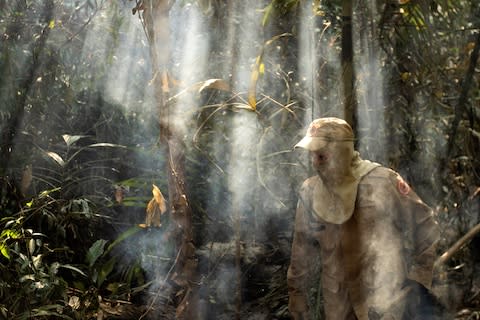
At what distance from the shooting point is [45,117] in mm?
4273

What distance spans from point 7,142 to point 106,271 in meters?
1.06

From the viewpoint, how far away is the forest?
382cm

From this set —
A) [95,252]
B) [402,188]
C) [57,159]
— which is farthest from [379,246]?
[57,159]

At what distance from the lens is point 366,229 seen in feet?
8.93

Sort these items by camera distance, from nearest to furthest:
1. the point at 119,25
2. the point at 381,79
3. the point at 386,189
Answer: the point at 386,189 → the point at 381,79 → the point at 119,25

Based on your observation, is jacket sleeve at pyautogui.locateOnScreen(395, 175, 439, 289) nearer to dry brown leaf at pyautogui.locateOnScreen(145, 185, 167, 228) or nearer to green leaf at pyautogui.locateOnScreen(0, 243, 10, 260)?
dry brown leaf at pyautogui.locateOnScreen(145, 185, 167, 228)

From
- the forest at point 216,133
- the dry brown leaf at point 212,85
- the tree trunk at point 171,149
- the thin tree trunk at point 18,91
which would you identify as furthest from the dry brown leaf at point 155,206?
the thin tree trunk at point 18,91

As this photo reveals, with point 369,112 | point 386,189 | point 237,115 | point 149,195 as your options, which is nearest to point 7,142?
point 149,195

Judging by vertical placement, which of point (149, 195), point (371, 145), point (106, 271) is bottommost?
point (106, 271)

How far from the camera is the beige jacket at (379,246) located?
267 cm

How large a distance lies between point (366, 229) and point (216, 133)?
1.65 m

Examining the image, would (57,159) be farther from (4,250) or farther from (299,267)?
(299,267)

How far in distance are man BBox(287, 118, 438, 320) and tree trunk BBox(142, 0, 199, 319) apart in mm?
559

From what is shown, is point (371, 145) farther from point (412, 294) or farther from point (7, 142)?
point (7, 142)
